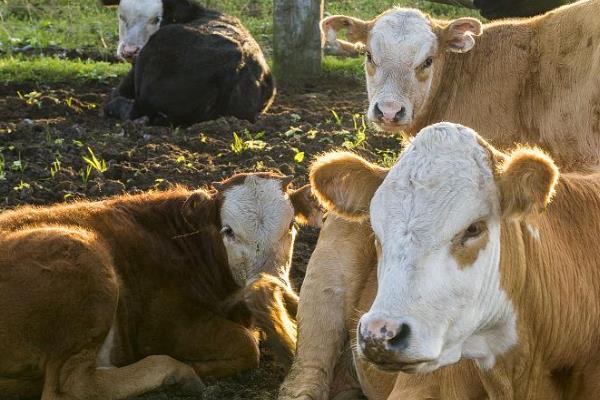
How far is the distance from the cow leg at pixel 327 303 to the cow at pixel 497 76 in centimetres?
194

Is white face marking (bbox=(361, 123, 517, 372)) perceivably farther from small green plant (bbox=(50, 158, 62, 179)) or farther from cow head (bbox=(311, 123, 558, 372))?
small green plant (bbox=(50, 158, 62, 179))

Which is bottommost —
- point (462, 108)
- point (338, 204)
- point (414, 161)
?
point (462, 108)

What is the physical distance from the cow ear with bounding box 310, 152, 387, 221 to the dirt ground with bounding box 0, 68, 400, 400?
1.76 metres

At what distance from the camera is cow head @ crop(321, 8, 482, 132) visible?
8.44 metres

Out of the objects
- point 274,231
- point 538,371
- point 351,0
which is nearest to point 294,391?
point 274,231

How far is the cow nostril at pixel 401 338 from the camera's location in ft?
13.1

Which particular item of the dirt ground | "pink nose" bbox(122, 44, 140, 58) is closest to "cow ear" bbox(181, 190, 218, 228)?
the dirt ground

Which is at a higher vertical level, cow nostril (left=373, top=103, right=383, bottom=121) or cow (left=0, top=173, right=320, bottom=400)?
cow nostril (left=373, top=103, right=383, bottom=121)

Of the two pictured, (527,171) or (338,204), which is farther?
(338,204)

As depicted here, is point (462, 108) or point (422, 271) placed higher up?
point (422, 271)

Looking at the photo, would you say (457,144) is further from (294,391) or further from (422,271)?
(294,391)

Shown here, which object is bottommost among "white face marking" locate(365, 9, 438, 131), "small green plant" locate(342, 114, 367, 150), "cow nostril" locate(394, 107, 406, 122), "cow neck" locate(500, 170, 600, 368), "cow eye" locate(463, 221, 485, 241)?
"small green plant" locate(342, 114, 367, 150)

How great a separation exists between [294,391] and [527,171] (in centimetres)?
221

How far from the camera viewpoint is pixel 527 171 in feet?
13.8
